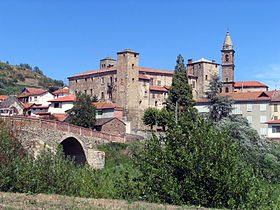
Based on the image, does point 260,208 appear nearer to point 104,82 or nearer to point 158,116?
point 158,116

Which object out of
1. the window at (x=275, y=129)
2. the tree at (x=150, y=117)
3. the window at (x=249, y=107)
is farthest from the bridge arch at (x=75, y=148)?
the window at (x=249, y=107)

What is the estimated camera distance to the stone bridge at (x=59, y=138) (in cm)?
3856

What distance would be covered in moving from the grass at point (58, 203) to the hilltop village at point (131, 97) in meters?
40.8

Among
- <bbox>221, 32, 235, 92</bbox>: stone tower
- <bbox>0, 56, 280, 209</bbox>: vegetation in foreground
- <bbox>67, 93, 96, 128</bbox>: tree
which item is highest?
<bbox>221, 32, 235, 92</bbox>: stone tower

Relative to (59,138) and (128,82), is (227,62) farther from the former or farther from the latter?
(59,138)

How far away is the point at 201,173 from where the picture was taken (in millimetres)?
23188

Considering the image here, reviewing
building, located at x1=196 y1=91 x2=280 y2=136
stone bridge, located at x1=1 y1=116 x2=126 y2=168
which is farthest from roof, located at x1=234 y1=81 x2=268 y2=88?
stone bridge, located at x1=1 y1=116 x2=126 y2=168

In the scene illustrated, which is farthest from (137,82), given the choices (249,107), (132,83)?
(249,107)

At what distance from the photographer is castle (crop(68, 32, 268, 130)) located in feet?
257

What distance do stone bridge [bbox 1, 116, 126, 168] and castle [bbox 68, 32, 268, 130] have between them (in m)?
23.0

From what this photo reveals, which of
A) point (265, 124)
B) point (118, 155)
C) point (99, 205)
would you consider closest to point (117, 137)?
point (118, 155)

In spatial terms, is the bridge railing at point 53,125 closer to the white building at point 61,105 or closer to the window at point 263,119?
the white building at point 61,105

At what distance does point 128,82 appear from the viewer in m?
78.3

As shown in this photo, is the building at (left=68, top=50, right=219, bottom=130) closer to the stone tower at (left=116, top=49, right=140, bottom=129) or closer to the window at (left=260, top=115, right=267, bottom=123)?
the stone tower at (left=116, top=49, right=140, bottom=129)
